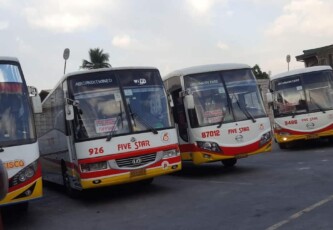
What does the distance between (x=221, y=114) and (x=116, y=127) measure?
345 cm

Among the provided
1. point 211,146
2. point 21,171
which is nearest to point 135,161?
point 21,171

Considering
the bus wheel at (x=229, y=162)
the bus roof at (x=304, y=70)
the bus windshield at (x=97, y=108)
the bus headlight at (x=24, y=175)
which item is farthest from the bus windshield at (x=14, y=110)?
the bus roof at (x=304, y=70)

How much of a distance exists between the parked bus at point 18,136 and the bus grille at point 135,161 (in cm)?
198

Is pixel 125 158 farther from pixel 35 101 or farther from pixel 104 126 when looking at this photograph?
pixel 35 101

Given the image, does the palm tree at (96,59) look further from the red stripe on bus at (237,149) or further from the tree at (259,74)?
the red stripe on bus at (237,149)

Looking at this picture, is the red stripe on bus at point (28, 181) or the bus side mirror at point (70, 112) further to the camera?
the bus side mirror at point (70, 112)

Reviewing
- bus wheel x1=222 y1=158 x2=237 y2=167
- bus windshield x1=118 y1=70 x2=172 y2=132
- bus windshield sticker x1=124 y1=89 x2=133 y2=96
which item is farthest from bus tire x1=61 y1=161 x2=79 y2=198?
bus wheel x1=222 y1=158 x2=237 y2=167

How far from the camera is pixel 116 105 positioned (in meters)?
10.4

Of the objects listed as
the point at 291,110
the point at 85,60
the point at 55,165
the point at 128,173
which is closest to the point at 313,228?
the point at 128,173

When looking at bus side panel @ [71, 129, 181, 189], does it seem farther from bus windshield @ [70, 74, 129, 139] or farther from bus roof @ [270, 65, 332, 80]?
bus roof @ [270, 65, 332, 80]

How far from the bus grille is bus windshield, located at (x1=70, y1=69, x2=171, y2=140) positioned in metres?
0.54

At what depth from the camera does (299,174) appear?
1141 cm

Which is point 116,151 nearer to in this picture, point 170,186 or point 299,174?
point 170,186

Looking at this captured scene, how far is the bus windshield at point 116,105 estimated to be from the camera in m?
10.2
